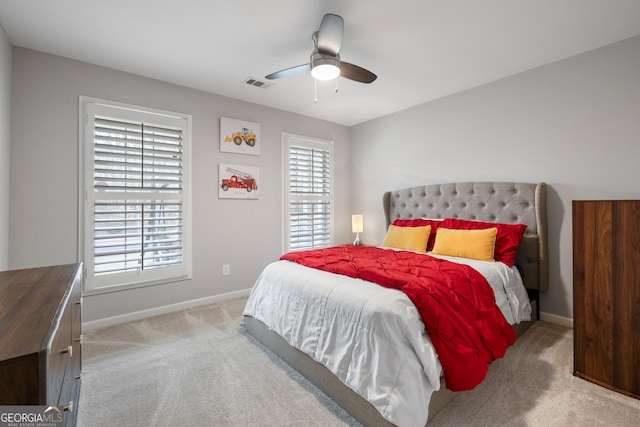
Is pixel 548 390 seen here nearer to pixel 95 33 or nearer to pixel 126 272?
pixel 126 272

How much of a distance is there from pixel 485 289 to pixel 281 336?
1556 mm

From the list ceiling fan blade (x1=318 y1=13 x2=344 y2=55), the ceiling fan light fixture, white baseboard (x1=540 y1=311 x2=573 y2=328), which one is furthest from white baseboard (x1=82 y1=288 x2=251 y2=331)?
white baseboard (x1=540 y1=311 x2=573 y2=328)

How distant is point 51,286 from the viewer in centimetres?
135

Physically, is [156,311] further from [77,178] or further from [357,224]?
[357,224]

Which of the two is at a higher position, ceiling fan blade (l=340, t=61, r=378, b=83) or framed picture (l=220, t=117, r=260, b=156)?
ceiling fan blade (l=340, t=61, r=378, b=83)

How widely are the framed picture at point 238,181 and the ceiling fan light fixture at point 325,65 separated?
1.88 m

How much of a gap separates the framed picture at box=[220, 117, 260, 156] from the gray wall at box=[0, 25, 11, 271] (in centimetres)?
182

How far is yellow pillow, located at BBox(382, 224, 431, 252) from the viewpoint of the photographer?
3.39 metres

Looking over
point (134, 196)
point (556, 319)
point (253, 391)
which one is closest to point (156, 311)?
point (134, 196)

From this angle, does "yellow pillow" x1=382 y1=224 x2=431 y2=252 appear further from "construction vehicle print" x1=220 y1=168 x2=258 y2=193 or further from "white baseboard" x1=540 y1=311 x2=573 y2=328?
"construction vehicle print" x1=220 y1=168 x2=258 y2=193

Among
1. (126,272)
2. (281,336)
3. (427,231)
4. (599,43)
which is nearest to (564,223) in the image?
(427,231)

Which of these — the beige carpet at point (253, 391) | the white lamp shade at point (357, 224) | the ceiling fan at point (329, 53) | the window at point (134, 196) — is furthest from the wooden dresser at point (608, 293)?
the window at point (134, 196)

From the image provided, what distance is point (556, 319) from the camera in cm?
289

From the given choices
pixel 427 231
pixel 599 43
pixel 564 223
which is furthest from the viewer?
pixel 427 231
